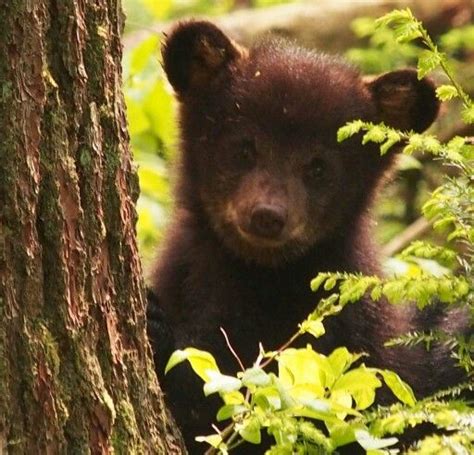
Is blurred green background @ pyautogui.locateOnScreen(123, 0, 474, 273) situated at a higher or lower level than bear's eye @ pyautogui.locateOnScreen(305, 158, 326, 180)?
higher

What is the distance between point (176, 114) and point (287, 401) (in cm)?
311

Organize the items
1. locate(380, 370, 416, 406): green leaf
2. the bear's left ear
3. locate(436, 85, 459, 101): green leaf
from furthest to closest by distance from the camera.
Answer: the bear's left ear → locate(436, 85, 459, 101): green leaf → locate(380, 370, 416, 406): green leaf

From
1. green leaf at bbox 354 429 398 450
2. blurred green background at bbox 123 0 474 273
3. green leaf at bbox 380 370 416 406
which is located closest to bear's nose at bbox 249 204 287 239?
green leaf at bbox 380 370 416 406

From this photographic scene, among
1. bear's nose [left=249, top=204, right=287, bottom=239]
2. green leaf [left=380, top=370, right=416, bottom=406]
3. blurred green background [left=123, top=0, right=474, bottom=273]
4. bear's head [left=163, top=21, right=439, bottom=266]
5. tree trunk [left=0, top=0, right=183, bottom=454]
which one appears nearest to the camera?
tree trunk [left=0, top=0, right=183, bottom=454]

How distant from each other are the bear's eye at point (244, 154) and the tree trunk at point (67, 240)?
2212mm

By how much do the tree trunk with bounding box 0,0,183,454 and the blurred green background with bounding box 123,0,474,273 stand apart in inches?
170

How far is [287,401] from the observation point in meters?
3.46

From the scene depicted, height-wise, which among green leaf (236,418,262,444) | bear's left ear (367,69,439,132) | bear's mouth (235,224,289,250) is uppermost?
bear's left ear (367,69,439,132)

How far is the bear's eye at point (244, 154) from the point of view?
597 centimetres

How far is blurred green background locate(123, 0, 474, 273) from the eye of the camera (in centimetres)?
822

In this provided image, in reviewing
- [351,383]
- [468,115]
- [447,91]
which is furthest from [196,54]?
[351,383]

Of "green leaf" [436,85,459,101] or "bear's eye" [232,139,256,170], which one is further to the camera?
"bear's eye" [232,139,256,170]

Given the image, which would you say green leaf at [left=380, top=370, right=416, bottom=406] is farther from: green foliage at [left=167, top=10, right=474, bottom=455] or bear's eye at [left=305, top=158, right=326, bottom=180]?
bear's eye at [left=305, top=158, right=326, bottom=180]

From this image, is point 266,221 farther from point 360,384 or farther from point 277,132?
point 360,384
